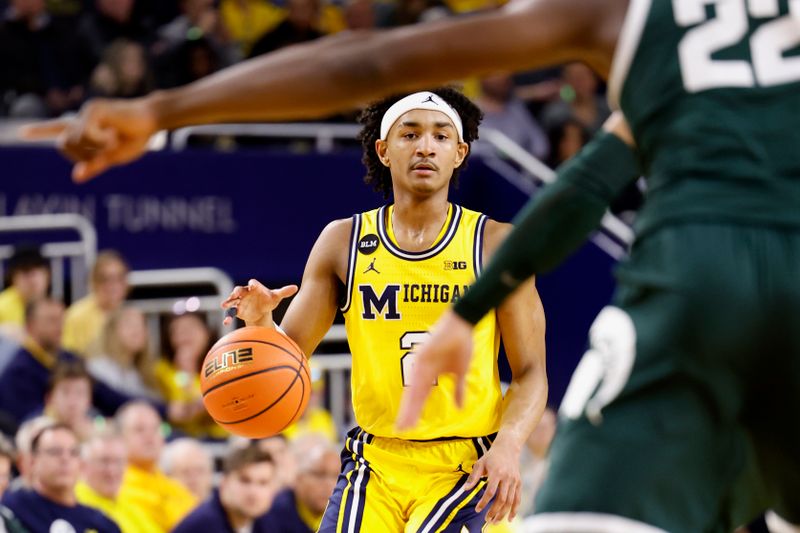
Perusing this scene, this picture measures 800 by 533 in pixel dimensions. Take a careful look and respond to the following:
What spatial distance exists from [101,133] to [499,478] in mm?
2479

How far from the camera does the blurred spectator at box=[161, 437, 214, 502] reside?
9586 mm

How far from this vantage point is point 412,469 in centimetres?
552

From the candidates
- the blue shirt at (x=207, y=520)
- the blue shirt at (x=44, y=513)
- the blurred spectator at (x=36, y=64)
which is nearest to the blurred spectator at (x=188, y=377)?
the blue shirt at (x=207, y=520)

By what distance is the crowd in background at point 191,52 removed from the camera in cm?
1236

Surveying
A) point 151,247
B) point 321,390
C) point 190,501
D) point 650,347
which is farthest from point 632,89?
point 151,247

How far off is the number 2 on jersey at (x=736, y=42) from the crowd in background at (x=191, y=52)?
932 centimetres

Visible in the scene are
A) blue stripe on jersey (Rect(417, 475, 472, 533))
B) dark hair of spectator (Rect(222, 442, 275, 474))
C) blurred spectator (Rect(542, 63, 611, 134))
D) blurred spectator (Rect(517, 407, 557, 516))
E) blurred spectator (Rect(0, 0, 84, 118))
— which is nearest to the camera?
blue stripe on jersey (Rect(417, 475, 472, 533))

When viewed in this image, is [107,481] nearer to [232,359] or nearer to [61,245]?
[61,245]

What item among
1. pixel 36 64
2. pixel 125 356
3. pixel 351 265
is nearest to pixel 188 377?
pixel 125 356

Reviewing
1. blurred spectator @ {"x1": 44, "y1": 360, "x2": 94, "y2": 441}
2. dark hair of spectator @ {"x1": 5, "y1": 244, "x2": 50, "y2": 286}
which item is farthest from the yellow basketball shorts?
dark hair of spectator @ {"x1": 5, "y1": 244, "x2": 50, "y2": 286}

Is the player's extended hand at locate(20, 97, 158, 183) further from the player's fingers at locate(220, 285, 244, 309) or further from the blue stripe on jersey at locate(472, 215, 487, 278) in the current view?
the blue stripe on jersey at locate(472, 215, 487, 278)

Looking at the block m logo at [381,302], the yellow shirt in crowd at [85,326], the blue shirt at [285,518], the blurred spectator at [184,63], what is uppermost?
the blurred spectator at [184,63]

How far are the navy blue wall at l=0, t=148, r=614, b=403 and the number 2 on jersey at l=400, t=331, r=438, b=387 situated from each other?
21.2 feet

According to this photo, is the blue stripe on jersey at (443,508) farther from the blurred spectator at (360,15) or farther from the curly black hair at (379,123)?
the blurred spectator at (360,15)
